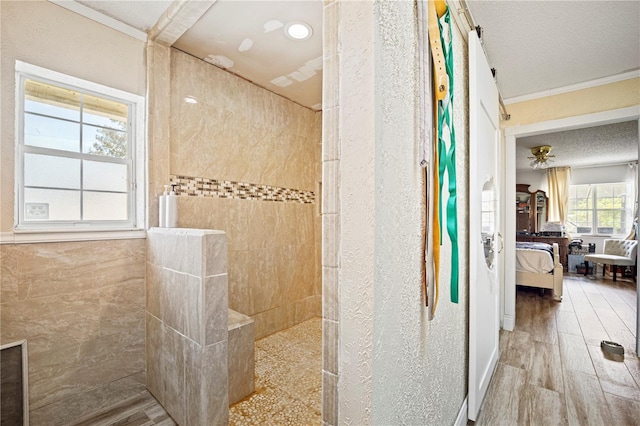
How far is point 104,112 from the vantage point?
1949mm

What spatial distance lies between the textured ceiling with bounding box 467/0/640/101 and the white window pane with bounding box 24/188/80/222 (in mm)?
2879

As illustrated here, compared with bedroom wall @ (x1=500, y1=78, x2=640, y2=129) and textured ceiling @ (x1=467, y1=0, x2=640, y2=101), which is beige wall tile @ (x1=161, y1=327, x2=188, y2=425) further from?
bedroom wall @ (x1=500, y1=78, x2=640, y2=129)

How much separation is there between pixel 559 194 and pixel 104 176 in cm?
905

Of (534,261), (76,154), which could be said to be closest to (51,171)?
(76,154)

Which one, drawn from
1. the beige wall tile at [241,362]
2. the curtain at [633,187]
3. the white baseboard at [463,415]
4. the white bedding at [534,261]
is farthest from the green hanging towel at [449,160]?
the curtain at [633,187]

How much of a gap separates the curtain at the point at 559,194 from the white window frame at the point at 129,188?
8791mm

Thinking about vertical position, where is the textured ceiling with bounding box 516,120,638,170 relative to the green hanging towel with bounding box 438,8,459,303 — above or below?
above

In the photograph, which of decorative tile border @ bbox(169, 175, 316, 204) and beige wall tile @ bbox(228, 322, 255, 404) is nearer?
beige wall tile @ bbox(228, 322, 255, 404)

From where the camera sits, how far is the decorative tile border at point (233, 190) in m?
2.27

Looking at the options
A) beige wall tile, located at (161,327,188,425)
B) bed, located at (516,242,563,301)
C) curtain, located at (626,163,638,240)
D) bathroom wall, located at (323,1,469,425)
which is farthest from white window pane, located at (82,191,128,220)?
curtain, located at (626,163,638,240)

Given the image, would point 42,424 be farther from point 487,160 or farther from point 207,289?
point 487,160

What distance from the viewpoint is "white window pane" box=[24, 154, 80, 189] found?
5.42ft

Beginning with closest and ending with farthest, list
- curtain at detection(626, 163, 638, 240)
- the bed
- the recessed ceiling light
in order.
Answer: the recessed ceiling light
the bed
curtain at detection(626, 163, 638, 240)

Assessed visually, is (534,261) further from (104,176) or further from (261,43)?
(104,176)
